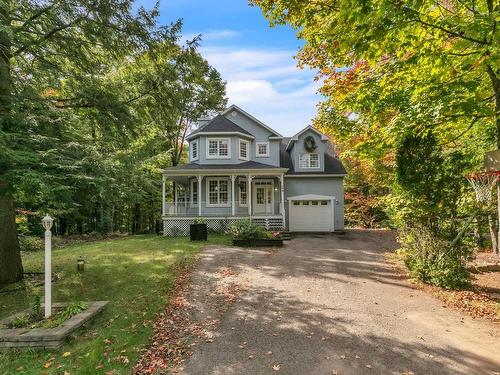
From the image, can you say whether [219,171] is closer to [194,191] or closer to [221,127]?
[194,191]

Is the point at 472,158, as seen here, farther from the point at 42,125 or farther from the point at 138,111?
the point at 42,125

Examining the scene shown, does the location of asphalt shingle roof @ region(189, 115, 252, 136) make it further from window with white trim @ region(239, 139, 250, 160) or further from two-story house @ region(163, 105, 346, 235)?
window with white trim @ region(239, 139, 250, 160)

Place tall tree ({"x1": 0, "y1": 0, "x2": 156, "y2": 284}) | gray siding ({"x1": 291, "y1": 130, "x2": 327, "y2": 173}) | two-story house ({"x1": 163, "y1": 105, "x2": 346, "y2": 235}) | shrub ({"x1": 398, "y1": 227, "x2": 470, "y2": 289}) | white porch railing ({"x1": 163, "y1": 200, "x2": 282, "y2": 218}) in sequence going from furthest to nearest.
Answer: gray siding ({"x1": 291, "y1": 130, "x2": 327, "y2": 173}), two-story house ({"x1": 163, "y1": 105, "x2": 346, "y2": 235}), white porch railing ({"x1": 163, "y1": 200, "x2": 282, "y2": 218}), shrub ({"x1": 398, "y1": 227, "x2": 470, "y2": 289}), tall tree ({"x1": 0, "y1": 0, "x2": 156, "y2": 284})

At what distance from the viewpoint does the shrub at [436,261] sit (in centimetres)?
834

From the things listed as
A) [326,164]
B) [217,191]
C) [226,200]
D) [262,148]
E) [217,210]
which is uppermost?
[262,148]

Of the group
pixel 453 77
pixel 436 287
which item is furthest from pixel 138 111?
pixel 436 287

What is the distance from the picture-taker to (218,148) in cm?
2141

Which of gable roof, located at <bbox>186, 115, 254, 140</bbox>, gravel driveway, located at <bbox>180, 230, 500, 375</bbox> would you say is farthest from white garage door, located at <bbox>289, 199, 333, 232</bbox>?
gravel driveway, located at <bbox>180, 230, 500, 375</bbox>

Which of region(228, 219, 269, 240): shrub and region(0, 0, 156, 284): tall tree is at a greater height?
A: region(0, 0, 156, 284): tall tree

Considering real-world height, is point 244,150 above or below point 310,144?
below

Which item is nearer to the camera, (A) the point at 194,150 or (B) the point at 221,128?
(B) the point at 221,128

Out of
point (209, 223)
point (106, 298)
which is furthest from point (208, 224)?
point (106, 298)

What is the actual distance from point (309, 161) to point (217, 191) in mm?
7054

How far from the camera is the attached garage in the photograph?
70.9 feet
